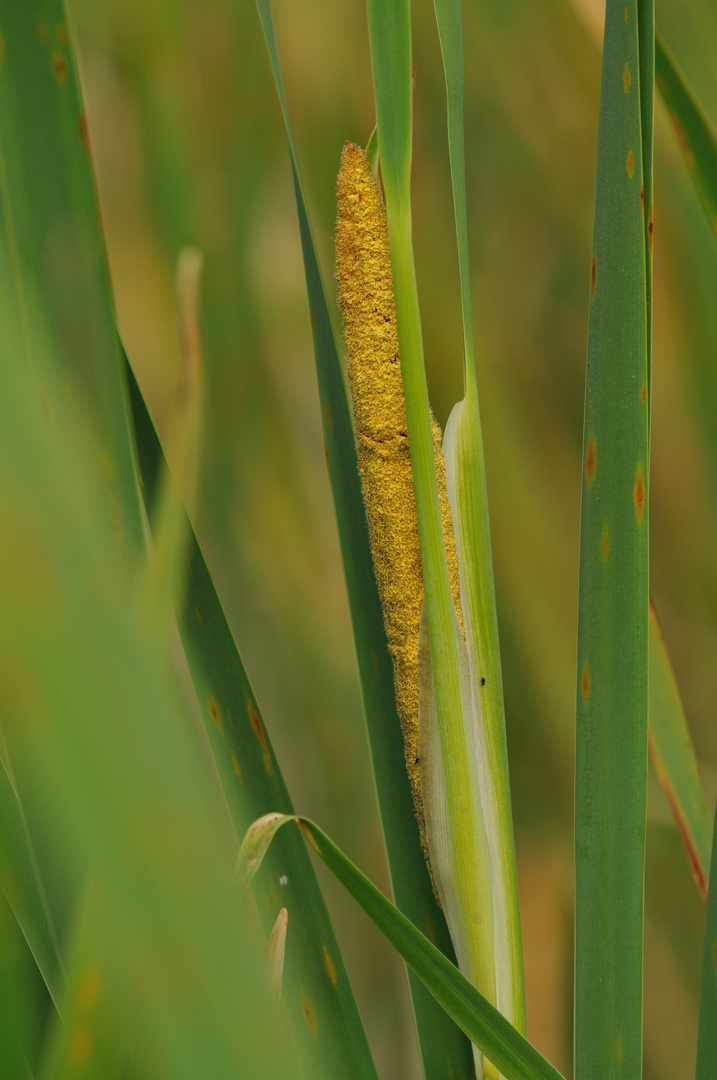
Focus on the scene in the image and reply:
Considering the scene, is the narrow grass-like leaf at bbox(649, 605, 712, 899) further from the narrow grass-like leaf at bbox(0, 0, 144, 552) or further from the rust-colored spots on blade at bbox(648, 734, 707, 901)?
the narrow grass-like leaf at bbox(0, 0, 144, 552)

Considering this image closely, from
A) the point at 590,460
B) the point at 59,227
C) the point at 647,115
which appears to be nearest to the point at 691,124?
the point at 647,115

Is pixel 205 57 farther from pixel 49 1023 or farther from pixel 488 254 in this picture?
pixel 49 1023

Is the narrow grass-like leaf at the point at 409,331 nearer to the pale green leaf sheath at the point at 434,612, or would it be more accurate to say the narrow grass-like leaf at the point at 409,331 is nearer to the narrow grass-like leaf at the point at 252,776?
the pale green leaf sheath at the point at 434,612

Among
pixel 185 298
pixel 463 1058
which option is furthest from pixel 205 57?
pixel 463 1058

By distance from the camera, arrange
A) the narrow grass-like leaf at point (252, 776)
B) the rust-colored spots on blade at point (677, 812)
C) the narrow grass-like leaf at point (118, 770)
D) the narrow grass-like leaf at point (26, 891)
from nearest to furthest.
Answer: the narrow grass-like leaf at point (118, 770), the narrow grass-like leaf at point (26, 891), the narrow grass-like leaf at point (252, 776), the rust-colored spots on blade at point (677, 812)

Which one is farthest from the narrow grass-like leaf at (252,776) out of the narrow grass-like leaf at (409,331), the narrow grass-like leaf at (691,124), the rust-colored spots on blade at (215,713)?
the narrow grass-like leaf at (691,124)

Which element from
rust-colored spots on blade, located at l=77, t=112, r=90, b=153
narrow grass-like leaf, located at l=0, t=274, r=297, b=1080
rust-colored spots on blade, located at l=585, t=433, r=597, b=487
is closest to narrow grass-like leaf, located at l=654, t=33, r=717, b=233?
rust-colored spots on blade, located at l=585, t=433, r=597, b=487

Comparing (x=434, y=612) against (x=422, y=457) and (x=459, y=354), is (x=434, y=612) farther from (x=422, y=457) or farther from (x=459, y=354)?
(x=459, y=354)
